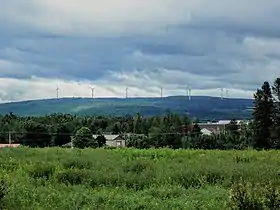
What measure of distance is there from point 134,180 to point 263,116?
81.8 ft

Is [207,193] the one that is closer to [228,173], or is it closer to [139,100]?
[228,173]

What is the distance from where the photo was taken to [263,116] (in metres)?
38.1

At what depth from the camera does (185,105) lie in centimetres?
14825

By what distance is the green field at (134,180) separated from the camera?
10.6 metres

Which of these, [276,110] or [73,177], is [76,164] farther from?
[276,110]

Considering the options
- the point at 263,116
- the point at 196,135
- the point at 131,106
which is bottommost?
the point at 196,135

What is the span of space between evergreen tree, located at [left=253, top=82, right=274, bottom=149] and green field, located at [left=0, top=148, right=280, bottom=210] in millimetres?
15933

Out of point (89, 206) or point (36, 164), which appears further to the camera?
point (36, 164)

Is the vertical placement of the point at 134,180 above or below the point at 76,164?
below

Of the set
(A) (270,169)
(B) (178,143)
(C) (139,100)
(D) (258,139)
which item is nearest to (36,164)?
(A) (270,169)

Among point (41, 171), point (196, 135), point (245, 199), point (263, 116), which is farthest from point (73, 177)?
point (196, 135)

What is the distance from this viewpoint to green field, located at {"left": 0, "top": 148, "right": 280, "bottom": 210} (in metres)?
10.6

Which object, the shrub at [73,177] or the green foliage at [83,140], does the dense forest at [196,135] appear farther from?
the shrub at [73,177]

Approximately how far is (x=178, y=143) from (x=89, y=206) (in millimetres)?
32119
